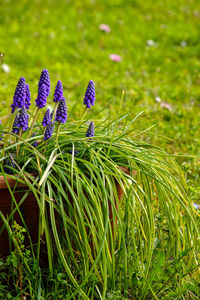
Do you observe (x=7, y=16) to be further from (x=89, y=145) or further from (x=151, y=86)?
(x=89, y=145)

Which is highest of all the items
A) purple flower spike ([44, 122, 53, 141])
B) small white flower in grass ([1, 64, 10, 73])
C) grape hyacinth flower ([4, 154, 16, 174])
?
small white flower in grass ([1, 64, 10, 73])

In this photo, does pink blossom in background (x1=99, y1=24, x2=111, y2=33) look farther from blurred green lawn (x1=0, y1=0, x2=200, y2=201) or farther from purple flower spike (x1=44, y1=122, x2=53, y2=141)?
purple flower spike (x1=44, y1=122, x2=53, y2=141)

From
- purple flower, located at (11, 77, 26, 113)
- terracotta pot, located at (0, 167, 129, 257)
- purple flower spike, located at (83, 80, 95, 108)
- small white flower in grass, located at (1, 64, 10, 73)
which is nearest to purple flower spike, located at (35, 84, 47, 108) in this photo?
purple flower, located at (11, 77, 26, 113)

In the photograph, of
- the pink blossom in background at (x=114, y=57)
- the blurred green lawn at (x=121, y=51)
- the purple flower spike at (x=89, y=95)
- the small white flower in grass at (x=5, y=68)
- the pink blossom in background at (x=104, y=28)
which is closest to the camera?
the purple flower spike at (x=89, y=95)

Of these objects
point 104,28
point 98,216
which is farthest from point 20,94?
point 104,28

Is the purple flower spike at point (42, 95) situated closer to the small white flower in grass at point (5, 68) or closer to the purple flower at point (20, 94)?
the purple flower at point (20, 94)

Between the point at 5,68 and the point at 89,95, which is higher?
the point at 5,68

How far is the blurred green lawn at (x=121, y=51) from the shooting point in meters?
3.97

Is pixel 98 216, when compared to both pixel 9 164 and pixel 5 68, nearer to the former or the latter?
pixel 9 164

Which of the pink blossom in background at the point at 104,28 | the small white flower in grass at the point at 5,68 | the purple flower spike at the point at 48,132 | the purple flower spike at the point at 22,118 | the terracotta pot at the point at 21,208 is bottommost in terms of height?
the terracotta pot at the point at 21,208

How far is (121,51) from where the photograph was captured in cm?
582

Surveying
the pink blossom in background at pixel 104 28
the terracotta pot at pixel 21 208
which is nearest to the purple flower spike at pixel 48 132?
the terracotta pot at pixel 21 208

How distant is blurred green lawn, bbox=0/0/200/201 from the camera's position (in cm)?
397

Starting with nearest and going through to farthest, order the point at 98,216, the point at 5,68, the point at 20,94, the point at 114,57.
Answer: the point at 98,216, the point at 20,94, the point at 5,68, the point at 114,57
